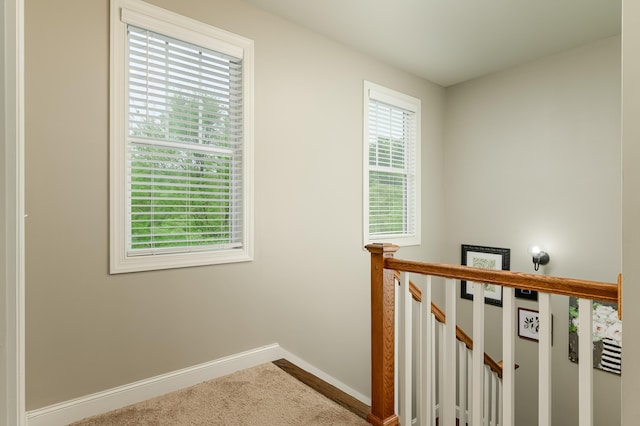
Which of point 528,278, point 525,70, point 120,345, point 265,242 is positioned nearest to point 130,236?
point 120,345

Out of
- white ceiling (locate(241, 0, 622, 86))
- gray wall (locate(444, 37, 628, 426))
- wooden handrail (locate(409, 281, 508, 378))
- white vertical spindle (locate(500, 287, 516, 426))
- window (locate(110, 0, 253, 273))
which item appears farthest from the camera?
gray wall (locate(444, 37, 628, 426))

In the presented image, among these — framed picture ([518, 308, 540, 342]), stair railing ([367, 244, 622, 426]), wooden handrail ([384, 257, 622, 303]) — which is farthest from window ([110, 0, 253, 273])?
framed picture ([518, 308, 540, 342])

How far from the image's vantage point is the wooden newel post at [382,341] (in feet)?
6.19

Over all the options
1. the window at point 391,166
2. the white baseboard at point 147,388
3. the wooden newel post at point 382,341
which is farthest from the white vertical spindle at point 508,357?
the window at point 391,166

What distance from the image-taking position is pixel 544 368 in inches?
52.8

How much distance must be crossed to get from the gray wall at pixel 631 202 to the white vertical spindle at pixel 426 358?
33.5 inches

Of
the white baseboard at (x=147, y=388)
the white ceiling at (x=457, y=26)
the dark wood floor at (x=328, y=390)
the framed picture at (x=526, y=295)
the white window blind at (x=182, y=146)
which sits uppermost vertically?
the white ceiling at (x=457, y=26)

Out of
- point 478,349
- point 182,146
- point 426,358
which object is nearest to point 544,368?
point 478,349

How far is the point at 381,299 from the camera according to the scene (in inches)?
75.6

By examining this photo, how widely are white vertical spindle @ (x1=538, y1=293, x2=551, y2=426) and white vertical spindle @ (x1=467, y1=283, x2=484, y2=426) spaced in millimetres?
226

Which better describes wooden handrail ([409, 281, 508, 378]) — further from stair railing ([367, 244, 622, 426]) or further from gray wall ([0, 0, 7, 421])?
gray wall ([0, 0, 7, 421])

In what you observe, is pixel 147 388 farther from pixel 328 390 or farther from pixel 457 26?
pixel 457 26

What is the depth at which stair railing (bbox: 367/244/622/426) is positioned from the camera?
4.08ft

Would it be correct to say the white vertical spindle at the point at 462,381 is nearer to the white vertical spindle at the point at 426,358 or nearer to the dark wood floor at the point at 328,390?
the white vertical spindle at the point at 426,358
